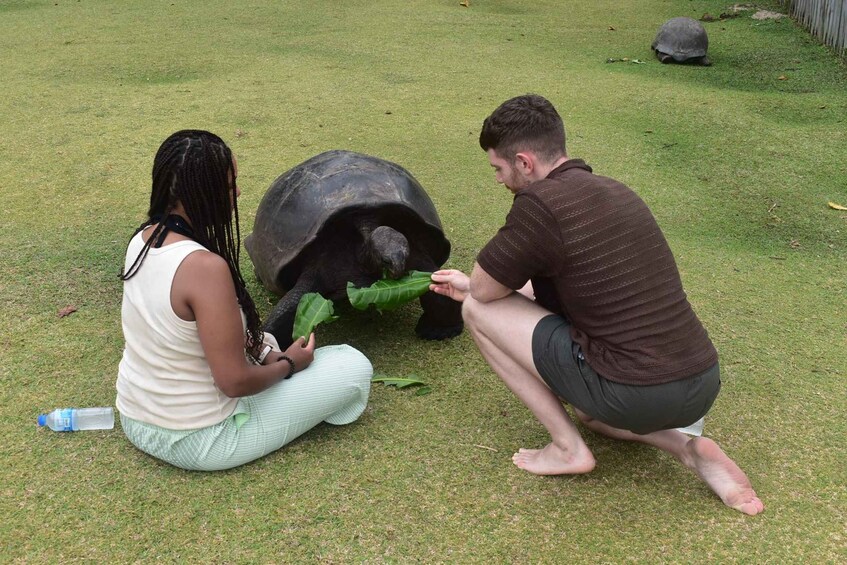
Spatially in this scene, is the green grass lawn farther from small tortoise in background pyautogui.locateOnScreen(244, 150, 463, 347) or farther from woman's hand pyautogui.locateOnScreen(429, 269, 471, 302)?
woman's hand pyautogui.locateOnScreen(429, 269, 471, 302)

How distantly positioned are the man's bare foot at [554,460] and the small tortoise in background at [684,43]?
5970 mm

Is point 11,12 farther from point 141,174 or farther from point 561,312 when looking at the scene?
point 561,312

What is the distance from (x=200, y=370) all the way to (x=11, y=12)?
8946 mm

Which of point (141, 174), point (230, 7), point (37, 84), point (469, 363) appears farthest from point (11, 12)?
point (469, 363)

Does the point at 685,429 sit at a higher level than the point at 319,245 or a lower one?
lower

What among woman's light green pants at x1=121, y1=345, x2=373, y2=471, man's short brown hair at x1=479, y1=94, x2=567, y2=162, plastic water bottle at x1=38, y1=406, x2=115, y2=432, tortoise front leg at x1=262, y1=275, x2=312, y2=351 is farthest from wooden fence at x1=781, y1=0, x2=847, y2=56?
plastic water bottle at x1=38, y1=406, x2=115, y2=432

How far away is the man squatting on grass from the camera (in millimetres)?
2068

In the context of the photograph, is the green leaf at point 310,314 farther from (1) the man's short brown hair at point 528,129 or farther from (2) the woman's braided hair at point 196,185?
(1) the man's short brown hair at point 528,129

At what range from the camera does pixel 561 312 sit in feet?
7.75

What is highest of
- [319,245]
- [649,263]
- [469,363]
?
[649,263]

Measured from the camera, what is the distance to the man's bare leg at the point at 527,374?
90.2 inches

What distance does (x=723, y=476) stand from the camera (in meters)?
2.21

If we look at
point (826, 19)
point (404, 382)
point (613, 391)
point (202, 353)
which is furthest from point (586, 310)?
point (826, 19)

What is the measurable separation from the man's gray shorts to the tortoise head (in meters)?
0.74
